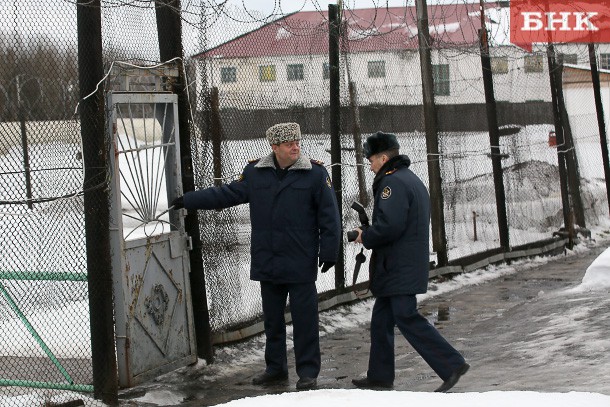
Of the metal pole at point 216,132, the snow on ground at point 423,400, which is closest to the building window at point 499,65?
the metal pole at point 216,132

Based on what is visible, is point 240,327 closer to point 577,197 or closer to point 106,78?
point 106,78

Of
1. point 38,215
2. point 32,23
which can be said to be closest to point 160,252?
point 38,215

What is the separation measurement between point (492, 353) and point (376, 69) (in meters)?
4.28

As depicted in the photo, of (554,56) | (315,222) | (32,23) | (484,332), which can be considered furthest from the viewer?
(554,56)

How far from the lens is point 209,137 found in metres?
9.08

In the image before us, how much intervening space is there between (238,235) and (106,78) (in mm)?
2332

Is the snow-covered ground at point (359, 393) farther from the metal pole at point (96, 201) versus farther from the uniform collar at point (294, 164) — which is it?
the uniform collar at point (294, 164)

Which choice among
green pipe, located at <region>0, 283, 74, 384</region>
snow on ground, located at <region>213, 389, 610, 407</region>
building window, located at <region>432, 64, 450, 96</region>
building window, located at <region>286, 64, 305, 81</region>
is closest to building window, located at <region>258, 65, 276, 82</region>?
building window, located at <region>286, 64, 305, 81</region>

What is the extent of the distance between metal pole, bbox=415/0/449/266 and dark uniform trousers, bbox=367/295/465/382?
5.54 m

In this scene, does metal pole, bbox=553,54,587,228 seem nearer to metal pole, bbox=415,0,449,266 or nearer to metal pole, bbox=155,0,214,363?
metal pole, bbox=415,0,449,266

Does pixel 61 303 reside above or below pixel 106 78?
below

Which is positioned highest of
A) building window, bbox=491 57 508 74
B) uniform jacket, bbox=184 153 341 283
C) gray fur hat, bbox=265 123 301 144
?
building window, bbox=491 57 508 74

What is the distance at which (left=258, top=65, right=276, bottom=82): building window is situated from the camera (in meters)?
9.76

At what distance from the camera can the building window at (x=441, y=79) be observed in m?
13.5
